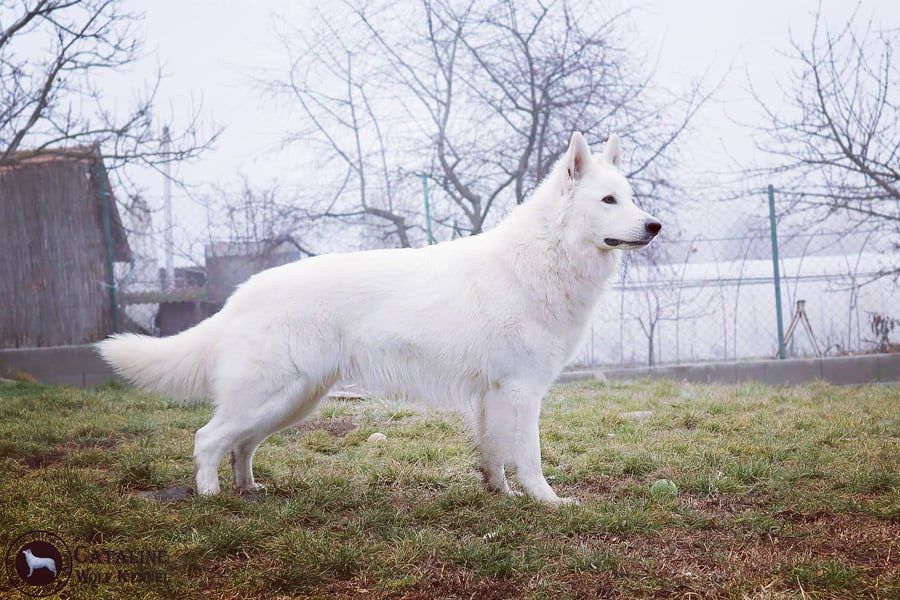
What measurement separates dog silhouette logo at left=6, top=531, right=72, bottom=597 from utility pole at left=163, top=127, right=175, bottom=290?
5.70m

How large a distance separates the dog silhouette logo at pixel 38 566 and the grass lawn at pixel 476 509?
0.16 feet

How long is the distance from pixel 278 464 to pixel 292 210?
4.82 meters

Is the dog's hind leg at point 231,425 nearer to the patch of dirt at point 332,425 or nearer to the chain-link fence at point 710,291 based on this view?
the patch of dirt at point 332,425

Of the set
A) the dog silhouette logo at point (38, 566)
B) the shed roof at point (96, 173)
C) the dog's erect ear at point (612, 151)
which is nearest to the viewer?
the dog silhouette logo at point (38, 566)

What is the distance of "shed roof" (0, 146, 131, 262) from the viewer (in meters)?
7.70

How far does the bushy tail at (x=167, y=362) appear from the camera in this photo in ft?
10.8

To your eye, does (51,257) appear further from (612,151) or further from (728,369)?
(728,369)

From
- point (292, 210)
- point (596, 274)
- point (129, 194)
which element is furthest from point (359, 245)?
point (596, 274)

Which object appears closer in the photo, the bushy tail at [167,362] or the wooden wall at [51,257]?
the bushy tail at [167,362]

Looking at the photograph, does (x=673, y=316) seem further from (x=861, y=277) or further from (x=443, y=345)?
(x=443, y=345)

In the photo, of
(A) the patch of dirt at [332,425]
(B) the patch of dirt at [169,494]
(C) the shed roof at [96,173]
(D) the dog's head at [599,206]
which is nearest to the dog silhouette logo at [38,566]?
(B) the patch of dirt at [169,494]

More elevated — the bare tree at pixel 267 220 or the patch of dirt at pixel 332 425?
the bare tree at pixel 267 220

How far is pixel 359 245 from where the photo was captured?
812 centimetres

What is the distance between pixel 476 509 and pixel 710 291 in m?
5.72
